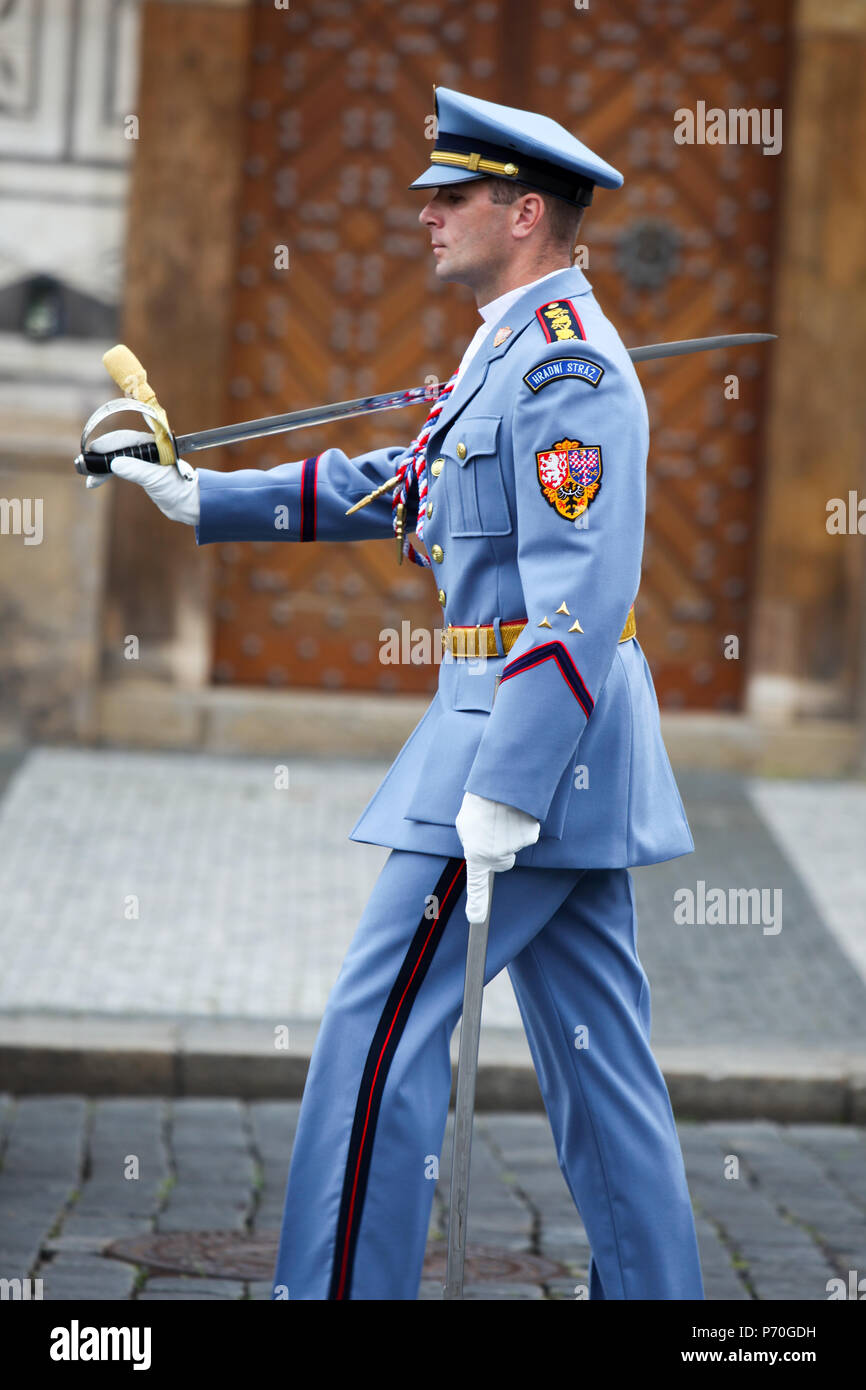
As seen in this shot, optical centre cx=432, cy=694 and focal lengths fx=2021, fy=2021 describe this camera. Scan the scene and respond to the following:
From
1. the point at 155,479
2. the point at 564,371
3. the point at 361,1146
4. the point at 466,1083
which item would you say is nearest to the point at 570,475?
the point at 564,371

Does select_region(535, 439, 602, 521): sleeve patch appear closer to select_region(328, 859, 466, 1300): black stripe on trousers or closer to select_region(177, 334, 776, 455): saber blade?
select_region(177, 334, 776, 455): saber blade

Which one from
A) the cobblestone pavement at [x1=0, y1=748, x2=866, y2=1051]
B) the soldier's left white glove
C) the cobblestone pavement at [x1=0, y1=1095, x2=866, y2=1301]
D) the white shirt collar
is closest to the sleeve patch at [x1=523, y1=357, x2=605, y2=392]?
the white shirt collar

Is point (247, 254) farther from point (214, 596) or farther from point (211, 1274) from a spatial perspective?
A: point (211, 1274)

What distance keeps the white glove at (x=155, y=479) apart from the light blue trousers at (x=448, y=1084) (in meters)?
0.81

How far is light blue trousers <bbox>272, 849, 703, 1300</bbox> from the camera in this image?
10.5ft

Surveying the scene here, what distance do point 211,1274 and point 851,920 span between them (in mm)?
3677

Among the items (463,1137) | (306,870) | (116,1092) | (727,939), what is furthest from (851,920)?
(463,1137)

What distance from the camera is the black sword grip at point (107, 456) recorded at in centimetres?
361

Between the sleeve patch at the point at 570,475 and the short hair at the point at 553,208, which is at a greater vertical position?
the short hair at the point at 553,208

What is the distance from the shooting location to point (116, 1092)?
559 cm

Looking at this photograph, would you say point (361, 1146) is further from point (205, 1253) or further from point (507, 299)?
point (507, 299)

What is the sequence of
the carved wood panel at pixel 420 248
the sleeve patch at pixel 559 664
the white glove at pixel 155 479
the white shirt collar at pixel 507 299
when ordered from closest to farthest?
the sleeve patch at pixel 559 664 → the white shirt collar at pixel 507 299 → the white glove at pixel 155 479 → the carved wood panel at pixel 420 248

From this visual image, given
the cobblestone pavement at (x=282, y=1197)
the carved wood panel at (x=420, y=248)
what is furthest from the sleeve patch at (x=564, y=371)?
the carved wood panel at (x=420, y=248)

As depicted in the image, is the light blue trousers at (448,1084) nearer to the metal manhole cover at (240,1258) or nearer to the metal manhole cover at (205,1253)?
the metal manhole cover at (240,1258)
